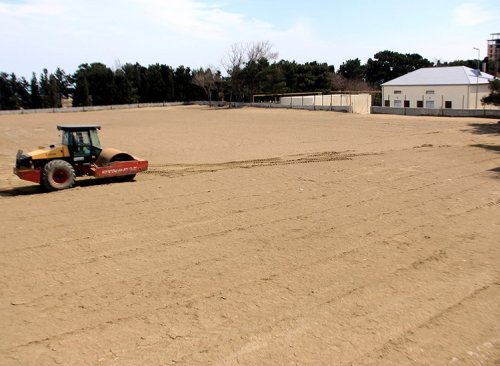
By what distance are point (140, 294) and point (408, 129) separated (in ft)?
80.1

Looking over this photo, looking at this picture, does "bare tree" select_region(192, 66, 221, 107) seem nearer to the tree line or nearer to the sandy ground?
the tree line

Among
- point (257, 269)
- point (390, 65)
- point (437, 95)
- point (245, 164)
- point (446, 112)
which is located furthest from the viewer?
point (390, 65)

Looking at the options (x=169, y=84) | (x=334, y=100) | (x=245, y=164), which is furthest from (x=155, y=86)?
(x=245, y=164)

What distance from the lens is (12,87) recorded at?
251 ft

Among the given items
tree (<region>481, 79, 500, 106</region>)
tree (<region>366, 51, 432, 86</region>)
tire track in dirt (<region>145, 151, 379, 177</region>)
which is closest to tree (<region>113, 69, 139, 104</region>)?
tree (<region>366, 51, 432, 86</region>)

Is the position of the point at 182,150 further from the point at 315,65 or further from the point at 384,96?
the point at 315,65

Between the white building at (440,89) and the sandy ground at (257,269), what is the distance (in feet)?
122

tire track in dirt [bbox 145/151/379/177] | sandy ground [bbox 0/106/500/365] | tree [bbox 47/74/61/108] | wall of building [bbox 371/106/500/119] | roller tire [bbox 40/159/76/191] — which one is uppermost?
tree [bbox 47/74/61/108]

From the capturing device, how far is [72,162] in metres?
13.9

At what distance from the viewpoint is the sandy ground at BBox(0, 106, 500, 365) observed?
511 centimetres

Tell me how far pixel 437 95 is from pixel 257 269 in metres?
48.9

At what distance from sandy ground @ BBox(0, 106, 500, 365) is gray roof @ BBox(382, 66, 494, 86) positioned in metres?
38.6

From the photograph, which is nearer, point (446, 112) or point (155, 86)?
point (446, 112)

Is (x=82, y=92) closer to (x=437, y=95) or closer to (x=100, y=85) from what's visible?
(x=100, y=85)
